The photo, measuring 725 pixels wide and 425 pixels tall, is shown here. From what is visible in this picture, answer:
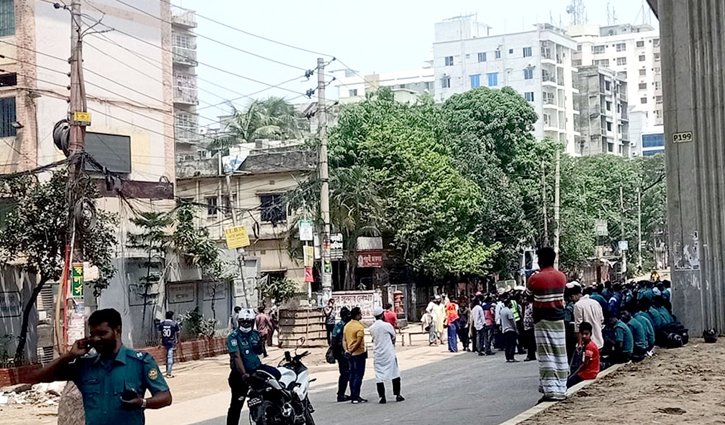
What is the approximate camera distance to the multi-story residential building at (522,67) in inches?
3723

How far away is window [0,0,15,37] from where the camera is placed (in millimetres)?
36188

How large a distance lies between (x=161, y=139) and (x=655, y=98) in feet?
391

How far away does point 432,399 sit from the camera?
56.4 feet

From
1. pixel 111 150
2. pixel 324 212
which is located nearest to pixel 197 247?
pixel 324 212

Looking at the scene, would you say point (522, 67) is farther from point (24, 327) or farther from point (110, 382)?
point (110, 382)

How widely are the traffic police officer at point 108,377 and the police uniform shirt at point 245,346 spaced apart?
6.51m

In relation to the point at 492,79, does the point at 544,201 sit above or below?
below

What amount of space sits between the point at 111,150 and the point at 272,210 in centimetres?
799

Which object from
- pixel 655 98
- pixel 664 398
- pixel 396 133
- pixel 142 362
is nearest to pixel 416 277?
pixel 396 133

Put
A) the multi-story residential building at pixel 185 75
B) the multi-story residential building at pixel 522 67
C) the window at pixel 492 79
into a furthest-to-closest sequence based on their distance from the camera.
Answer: the window at pixel 492 79 → the multi-story residential building at pixel 522 67 → the multi-story residential building at pixel 185 75

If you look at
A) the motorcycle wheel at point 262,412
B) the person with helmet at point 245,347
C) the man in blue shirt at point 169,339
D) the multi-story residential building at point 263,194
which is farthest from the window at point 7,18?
the motorcycle wheel at point 262,412

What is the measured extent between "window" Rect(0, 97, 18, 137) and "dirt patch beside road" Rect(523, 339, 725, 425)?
85.9 ft

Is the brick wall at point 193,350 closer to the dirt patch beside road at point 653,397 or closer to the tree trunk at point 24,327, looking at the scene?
the tree trunk at point 24,327

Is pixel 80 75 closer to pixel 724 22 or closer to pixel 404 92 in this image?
pixel 724 22
